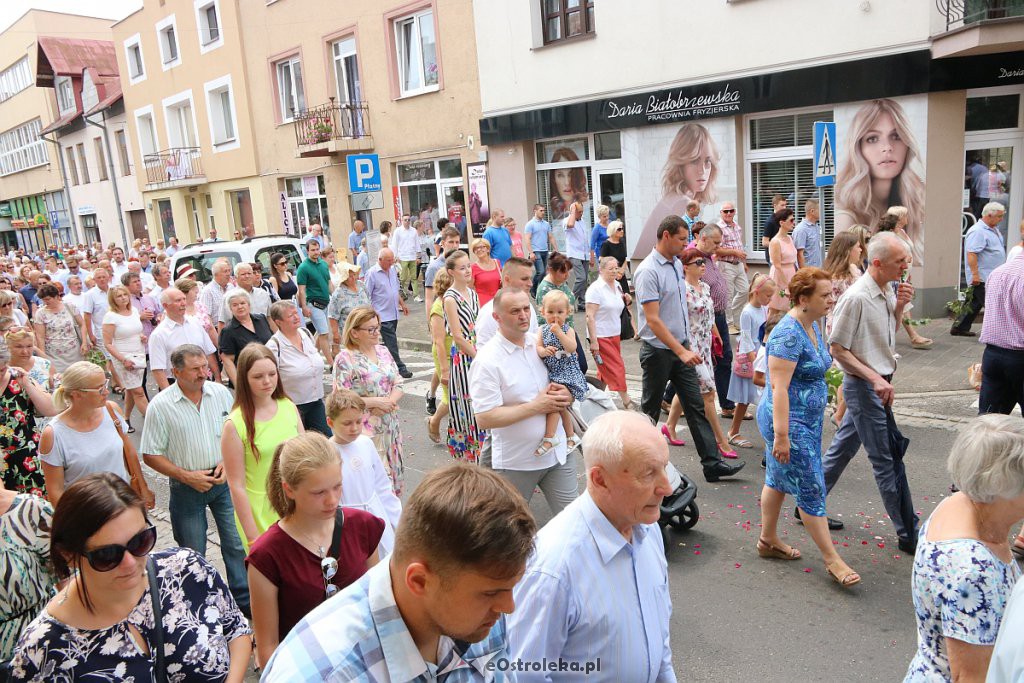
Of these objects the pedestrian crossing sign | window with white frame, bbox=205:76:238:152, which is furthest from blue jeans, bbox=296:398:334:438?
window with white frame, bbox=205:76:238:152

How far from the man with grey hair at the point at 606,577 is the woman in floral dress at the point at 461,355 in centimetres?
353

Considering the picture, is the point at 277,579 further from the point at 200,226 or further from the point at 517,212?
the point at 200,226

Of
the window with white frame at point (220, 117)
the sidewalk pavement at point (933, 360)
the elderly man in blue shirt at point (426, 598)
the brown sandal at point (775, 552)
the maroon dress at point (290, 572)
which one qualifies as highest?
the window with white frame at point (220, 117)

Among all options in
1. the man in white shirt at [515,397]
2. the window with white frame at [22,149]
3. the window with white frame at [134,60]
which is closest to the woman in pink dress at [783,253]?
the man in white shirt at [515,397]

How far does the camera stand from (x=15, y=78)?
45.7 metres

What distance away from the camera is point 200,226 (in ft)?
102

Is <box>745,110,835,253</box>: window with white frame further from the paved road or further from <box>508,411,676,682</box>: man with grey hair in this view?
<box>508,411,676,682</box>: man with grey hair

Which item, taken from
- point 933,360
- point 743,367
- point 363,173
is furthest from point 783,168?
point 743,367

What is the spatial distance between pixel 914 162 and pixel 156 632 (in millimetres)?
11985

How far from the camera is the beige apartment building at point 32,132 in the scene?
42344 millimetres

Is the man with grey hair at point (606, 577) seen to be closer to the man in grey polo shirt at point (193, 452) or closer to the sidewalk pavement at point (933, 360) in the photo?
the man in grey polo shirt at point (193, 452)

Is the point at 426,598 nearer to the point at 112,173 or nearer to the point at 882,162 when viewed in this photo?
the point at 882,162

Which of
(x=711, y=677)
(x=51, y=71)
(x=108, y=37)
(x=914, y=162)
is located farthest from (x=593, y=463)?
(x=108, y=37)

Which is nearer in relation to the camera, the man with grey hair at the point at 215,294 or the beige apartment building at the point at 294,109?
the man with grey hair at the point at 215,294
